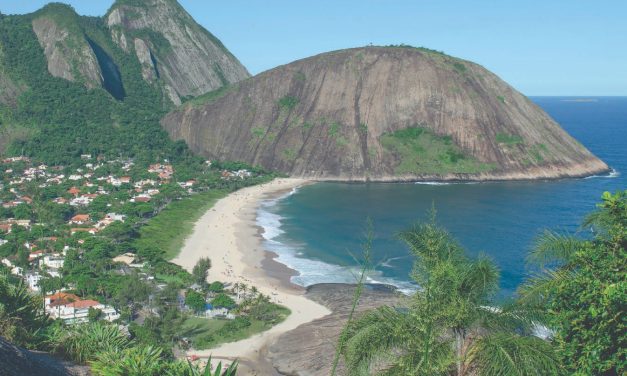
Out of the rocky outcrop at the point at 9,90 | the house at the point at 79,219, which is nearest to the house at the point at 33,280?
the house at the point at 79,219

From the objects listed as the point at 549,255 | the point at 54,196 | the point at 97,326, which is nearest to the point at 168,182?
A: the point at 54,196

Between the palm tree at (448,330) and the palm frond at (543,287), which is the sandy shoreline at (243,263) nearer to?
the palm tree at (448,330)

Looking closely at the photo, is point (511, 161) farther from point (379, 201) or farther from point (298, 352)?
point (298, 352)

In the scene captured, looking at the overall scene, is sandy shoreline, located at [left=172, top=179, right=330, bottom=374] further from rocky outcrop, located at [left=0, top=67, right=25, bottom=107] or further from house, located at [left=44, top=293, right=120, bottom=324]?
rocky outcrop, located at [left=0, top=67, right=25, bottom=107]

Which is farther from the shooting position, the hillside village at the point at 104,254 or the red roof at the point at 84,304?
the hillside village at the point at 104,254

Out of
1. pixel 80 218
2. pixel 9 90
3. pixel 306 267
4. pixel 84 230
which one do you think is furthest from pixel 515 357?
pixel 9 90

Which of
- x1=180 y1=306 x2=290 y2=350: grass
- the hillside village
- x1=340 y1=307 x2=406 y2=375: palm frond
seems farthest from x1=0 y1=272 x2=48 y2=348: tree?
x1=180 y1=306 x2=290 y2=350: grass
